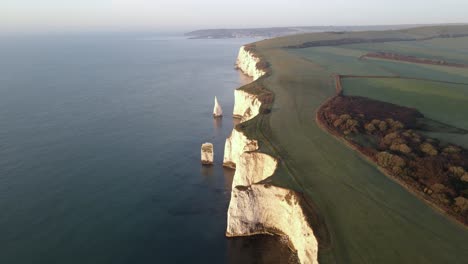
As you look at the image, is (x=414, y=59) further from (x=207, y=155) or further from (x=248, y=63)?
(x=207, y=155)

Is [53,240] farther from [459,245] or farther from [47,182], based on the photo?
[459,245]

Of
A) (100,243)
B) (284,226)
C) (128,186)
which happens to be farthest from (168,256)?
(128,186)

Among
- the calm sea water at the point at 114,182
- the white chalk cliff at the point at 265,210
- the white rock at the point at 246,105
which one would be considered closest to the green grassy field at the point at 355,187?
the white chalk cliff at the point at 265,210

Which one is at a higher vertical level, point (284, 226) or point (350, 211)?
point (350, 211)

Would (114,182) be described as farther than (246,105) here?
No

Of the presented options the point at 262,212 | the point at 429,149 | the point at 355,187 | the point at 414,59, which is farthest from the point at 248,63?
the point at 355,187

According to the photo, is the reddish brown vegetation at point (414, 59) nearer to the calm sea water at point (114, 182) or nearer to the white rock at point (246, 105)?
the calm sea water at point (114, 182)
